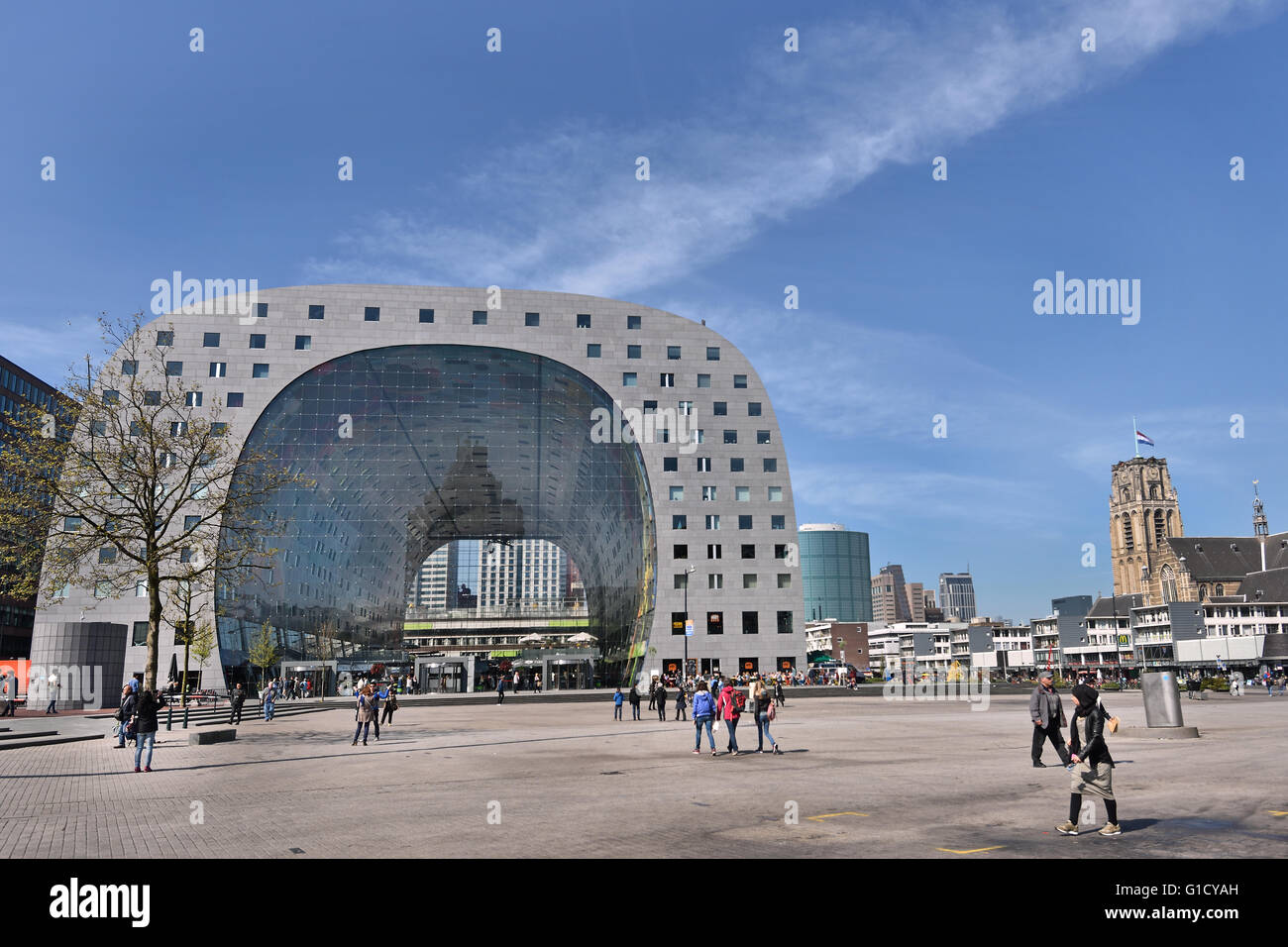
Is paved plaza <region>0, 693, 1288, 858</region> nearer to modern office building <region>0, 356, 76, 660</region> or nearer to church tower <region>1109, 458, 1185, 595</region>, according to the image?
modern office building <region>0, 356, 76, 660</region>

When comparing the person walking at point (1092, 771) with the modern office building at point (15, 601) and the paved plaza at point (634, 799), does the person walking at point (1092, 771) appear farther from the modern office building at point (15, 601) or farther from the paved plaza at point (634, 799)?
the modern office building at point (15, 601)

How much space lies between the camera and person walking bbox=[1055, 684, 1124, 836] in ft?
33.4

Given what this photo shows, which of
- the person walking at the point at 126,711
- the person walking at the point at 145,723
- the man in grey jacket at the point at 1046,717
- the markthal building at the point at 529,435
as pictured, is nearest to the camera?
the man in grey jacket at the point at 1046,717

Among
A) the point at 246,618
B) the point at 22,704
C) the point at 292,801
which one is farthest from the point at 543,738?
the point at 246,618

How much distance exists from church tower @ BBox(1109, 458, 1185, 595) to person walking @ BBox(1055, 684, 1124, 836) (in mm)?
192052

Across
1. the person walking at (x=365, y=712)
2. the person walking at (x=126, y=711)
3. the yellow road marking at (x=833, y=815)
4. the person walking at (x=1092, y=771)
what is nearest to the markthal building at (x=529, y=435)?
the person walking at (x=365, y=712)

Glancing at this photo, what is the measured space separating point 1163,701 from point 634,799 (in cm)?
1880

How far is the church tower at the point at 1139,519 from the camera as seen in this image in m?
182

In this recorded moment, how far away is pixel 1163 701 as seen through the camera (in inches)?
990

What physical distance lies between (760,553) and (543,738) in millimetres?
56859

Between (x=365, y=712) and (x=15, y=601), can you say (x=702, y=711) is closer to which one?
(x=365, y=712)

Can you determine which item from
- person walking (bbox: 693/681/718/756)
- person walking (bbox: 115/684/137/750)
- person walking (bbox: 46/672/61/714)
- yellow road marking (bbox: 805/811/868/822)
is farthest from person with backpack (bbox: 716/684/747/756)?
person walking (bbox: 46/672/61/714)

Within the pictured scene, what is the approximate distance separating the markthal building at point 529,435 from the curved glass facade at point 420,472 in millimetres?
197
